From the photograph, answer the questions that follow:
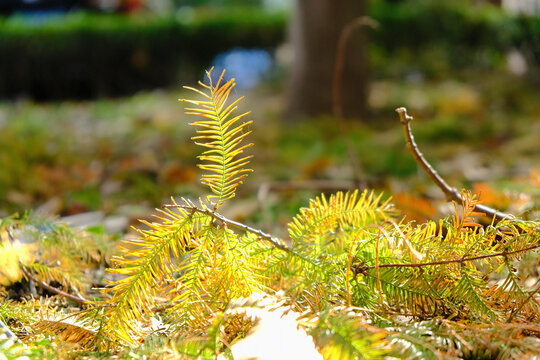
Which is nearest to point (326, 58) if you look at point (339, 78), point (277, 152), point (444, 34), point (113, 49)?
point (277, 152)

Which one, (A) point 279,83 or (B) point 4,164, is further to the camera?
(A) point 279,83

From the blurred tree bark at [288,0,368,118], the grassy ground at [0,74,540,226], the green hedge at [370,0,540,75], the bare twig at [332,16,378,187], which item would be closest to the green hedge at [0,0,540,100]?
the green hedge at [370,0,540,75]

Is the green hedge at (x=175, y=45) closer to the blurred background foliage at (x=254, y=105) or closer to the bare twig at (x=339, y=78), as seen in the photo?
the blurred background foliage at (x=254, y=105)

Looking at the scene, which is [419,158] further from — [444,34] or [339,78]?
[444,34]

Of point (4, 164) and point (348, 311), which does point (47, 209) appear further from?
point (348, 311)

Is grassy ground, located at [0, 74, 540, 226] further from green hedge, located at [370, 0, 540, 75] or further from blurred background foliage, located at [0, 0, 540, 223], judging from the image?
green hedge, located at [370, 0, 540, 75]

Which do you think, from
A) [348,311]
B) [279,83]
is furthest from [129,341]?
[279,83]
